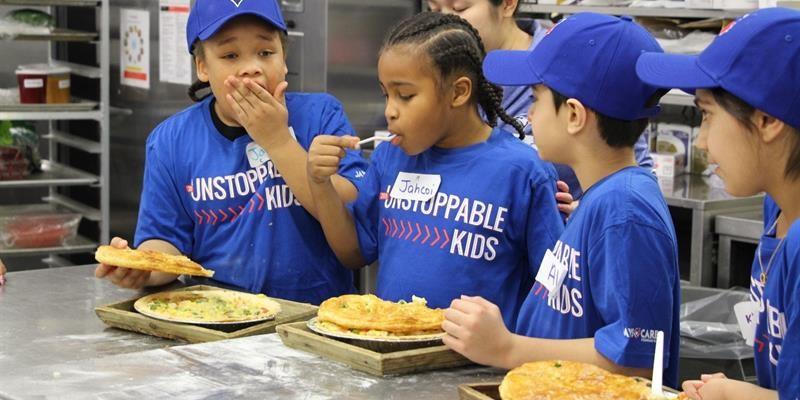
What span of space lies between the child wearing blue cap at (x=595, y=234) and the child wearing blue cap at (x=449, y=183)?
238mm

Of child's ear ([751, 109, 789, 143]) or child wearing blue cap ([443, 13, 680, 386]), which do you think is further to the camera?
child wearing blue cap ([443, 13, 680, 386])

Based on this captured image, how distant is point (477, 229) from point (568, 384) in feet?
2.26

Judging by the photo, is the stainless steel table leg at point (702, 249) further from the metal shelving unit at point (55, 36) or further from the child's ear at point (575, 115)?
the metal shelving unit at point (55, 36)

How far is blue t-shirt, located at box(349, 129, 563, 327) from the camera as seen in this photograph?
240 cm

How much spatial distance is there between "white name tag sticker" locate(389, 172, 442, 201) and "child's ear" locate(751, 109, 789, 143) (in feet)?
2.76

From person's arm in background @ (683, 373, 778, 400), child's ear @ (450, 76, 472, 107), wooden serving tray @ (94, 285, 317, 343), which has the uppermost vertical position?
child's ear @ (450, 76, 472, 107)

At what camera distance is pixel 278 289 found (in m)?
2.79

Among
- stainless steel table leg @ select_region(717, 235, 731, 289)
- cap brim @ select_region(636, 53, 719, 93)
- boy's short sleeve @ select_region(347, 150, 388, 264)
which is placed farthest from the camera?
stainless steel table leg @ select_region(717, 235, 731, 289)

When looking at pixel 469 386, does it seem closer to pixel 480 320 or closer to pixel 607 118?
pixel 480 320

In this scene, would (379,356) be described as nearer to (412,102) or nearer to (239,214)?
(412,102)

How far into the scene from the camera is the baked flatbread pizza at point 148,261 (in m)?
2.46

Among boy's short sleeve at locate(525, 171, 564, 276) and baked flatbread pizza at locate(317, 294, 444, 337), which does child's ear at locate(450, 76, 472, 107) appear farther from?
baked flatbread pizza at locate(317, 294, 444, 337)

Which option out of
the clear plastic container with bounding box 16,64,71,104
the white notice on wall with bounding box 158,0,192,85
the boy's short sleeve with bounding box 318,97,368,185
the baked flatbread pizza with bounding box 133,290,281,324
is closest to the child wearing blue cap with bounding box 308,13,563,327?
the boy's short sleeve with bounding box 318,97,368,185

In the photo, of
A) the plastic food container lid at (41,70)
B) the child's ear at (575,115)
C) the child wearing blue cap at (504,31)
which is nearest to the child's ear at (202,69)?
the child wearing blue cap at (504,31)
